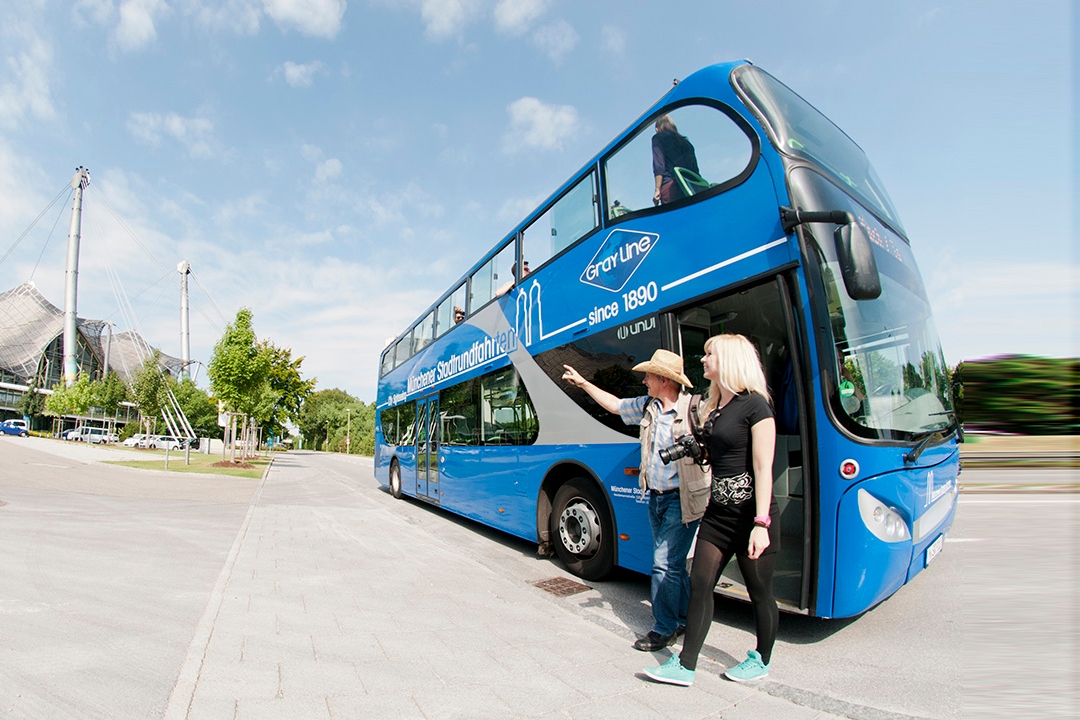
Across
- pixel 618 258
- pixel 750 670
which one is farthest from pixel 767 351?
pixel 750 670

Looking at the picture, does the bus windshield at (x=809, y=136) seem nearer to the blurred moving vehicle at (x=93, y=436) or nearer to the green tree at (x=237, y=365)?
the green tree at (x=237, y=365)

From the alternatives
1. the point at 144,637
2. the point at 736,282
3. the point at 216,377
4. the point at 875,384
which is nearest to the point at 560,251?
the point at 736,282

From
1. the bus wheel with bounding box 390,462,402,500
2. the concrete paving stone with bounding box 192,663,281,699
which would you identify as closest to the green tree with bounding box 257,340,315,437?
the bus wheel with bounding box 390,462,402,500

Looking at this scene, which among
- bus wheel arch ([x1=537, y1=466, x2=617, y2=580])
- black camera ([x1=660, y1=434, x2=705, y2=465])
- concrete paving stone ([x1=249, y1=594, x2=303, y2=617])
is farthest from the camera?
bus wheel arch ([x1=537, y1=466, x2=617, y2=580])

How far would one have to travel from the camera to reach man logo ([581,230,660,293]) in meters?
4.66

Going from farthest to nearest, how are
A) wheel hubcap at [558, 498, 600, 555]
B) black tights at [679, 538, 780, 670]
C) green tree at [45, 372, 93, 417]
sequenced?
green tree at [45, 372, 93, 417]
wheel hubcap at [558, 498, 600, 555]
black tights at [679, 538, 780, 670]

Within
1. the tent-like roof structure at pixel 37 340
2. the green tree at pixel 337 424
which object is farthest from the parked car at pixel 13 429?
the green tree at pixel 337 424

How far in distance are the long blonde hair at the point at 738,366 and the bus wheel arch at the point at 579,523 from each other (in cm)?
235

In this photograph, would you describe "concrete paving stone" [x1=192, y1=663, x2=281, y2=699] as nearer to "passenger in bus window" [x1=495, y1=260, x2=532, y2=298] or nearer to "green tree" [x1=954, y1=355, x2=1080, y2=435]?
"passenger in bus window" [x1=495, y1=260, x2=532, y2=298]

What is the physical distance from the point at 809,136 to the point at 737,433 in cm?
257

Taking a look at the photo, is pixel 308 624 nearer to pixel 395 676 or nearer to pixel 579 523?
pixel 395 676

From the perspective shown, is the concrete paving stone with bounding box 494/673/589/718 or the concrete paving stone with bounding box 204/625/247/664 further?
the concrete paving stone with bounding box 204/625/247/664

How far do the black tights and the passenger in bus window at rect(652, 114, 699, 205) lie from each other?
2.76 metres

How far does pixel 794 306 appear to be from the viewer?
3369mm
